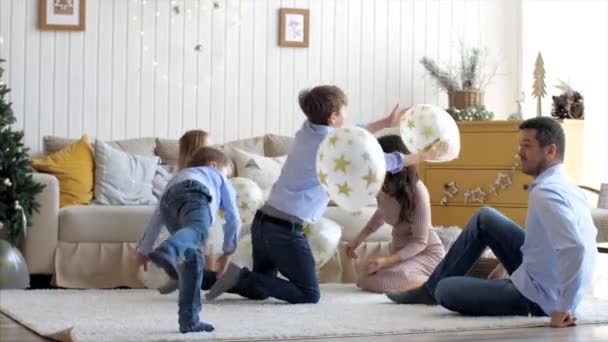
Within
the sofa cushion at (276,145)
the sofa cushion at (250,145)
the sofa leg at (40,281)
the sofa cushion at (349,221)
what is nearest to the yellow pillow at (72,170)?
the sofa leg at (40,281)

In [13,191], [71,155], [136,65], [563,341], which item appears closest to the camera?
[563,341]

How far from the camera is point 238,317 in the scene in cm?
381

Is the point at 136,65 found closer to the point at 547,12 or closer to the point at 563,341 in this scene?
the point at 547,12

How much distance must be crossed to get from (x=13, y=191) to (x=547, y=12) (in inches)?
138

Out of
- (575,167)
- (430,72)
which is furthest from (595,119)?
(430,72)

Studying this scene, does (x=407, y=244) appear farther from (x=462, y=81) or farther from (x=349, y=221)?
(x=462, y=81)

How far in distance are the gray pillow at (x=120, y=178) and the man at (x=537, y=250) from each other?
1963 millimetres

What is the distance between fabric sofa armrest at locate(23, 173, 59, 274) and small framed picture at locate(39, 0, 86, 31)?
1115 mm

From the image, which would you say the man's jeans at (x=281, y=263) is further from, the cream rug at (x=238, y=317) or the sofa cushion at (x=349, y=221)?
the sofa cushion at (x=349, y=221)

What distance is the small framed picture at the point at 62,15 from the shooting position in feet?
19.4

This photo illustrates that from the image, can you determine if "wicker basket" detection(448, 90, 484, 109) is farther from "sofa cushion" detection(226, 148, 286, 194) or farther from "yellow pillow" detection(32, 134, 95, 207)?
"yellow pillow" detection(32, 134, 95, 207)

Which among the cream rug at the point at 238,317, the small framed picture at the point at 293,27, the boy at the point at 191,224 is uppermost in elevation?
the small framed picture at the point at 293,27

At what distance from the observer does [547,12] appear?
271 inches

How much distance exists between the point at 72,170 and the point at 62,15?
942 mm
